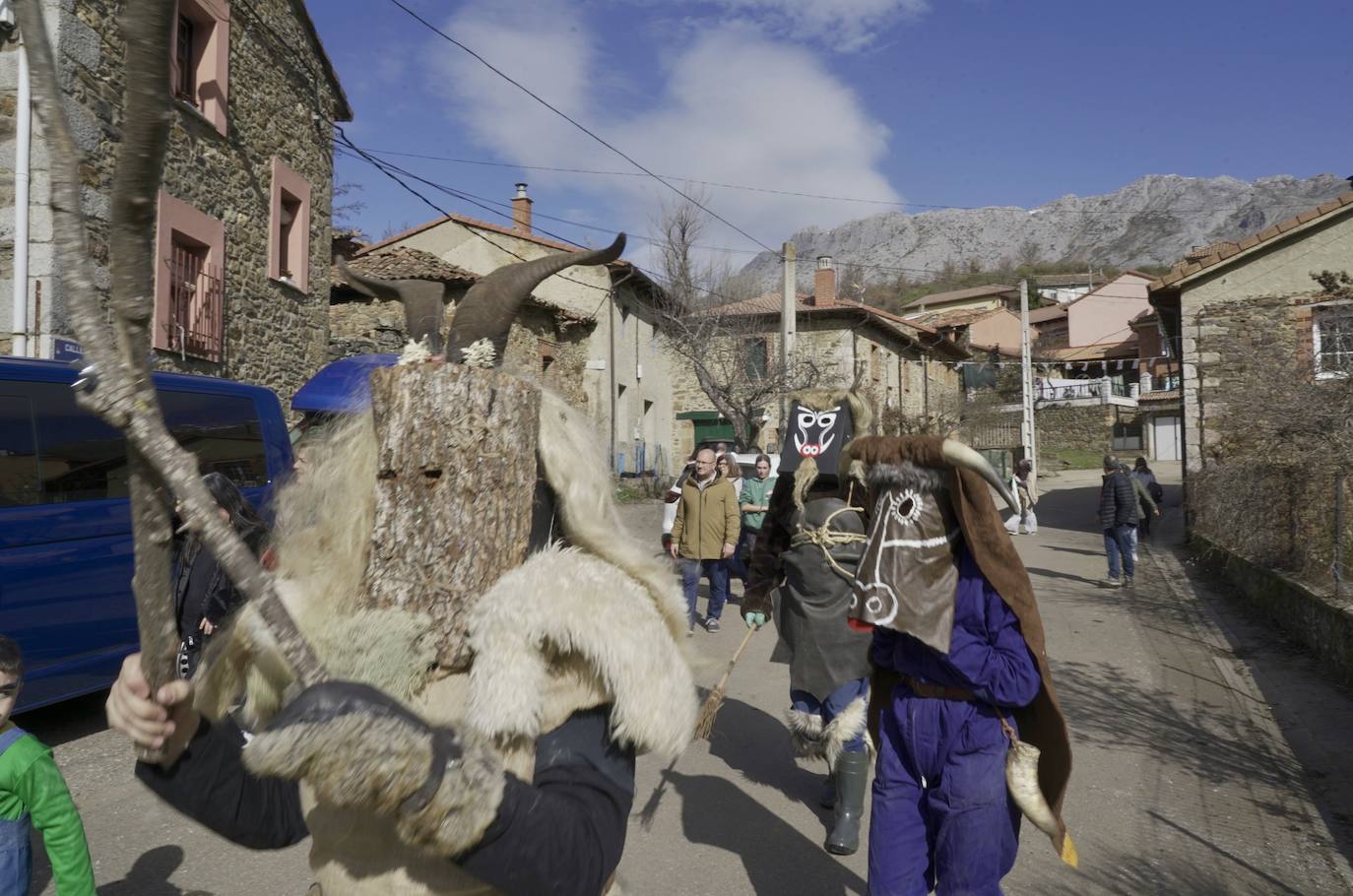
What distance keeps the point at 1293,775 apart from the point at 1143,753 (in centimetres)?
78

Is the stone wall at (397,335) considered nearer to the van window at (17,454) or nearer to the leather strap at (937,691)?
the van window at (17,454)

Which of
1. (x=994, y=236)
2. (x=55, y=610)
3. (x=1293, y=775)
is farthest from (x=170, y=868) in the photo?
(x=994, y=236)

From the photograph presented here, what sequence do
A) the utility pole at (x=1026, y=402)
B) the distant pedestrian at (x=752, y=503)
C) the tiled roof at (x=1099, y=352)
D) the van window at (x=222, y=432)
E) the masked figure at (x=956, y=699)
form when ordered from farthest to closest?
the tiled roof at (x=1099, y=352) → the utility pole at (x=1026, y=402) → the distant pedestrian at (x=752, y=503) → the van window at (x=222, y=432) → the masked figure at (x=956, y=699)

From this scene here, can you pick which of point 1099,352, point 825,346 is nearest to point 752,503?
point 825,346

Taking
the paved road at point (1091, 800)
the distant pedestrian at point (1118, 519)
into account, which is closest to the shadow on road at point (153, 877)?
the paved road at point (1091, 800)

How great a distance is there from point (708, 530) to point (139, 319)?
8655mm

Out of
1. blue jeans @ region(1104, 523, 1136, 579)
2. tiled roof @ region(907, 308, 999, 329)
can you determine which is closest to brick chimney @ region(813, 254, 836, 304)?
tiled roof @ region(907, 308, 999, 329)

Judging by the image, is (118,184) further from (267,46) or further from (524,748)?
(267,46)

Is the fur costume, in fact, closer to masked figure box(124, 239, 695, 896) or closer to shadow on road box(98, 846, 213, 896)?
masked figure box(124, 239, 695, 896)

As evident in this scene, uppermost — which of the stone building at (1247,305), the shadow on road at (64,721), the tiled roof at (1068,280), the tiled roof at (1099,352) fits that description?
the tiled roof at (1068,280)

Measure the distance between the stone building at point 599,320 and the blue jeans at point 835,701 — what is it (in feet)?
51.6

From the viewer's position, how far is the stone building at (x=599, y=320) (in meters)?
23.7

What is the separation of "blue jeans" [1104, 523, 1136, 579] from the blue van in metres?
11.3

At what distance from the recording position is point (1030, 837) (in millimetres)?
4535
